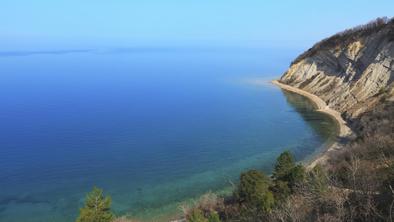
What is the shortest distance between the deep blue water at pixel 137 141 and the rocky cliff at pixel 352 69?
16.0ft

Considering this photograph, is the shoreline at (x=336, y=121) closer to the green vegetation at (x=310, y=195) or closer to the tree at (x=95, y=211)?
the green vegetation at (x=310, y=195)

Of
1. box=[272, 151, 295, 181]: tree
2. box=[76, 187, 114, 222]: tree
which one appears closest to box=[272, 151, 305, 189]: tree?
box=[272, 151, 295, 181]: tree

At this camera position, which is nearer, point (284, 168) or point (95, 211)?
point (95, 211)

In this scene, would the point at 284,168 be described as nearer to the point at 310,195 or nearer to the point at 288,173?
the point at 288,173

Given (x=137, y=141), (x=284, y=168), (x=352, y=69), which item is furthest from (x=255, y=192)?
(x=352, y=69)

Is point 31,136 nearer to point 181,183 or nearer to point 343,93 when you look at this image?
point 181,183

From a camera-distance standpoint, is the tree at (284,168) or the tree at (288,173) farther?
the tree at (284,168)

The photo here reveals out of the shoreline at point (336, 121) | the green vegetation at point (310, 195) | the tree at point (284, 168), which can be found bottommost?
the green vegetation at point (310, 195)

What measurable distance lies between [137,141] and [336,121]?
82.0 ft

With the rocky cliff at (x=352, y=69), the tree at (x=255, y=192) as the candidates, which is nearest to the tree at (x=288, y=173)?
the tree at (x=255, y=192)

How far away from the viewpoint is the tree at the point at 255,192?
2267 centimetres

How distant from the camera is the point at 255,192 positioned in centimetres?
2394

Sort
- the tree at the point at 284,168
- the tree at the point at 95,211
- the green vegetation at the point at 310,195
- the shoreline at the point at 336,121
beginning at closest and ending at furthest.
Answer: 1. the green vegetation at the point at 310,195
2. the tree at the point at 95,211
3. the tree at the point at 284,168
4. the shoreline at the point at 336,121

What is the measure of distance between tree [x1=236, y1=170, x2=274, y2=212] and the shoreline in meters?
9.95
